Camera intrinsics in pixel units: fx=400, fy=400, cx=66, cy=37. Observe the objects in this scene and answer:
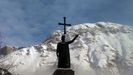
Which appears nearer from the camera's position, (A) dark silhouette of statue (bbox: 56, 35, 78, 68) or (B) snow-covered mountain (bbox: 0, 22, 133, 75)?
(A) dark silhouette of statue (bbox: 56, 35, 78, 68)

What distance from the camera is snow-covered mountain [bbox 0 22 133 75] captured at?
147875 millimetres

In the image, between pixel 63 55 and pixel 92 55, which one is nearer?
pixel 63 55

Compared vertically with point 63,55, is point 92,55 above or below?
above

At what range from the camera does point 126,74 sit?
148m

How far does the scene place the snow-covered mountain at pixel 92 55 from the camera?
5822 inches

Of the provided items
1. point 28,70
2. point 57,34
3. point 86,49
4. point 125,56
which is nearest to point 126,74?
point 125,56

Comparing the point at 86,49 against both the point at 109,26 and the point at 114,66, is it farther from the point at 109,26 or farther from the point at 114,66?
the point at 109,26

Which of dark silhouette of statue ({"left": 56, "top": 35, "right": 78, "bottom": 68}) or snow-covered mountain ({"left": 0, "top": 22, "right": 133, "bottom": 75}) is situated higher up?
snow-covered mountain ({"left": 0, "top": 22, "right": 133, "bottom": 75})

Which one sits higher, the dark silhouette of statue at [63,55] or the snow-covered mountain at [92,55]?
the snow-covered mountain at [92,55]

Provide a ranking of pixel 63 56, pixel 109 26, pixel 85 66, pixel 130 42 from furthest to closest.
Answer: pixel 109 26 < pixel 130 42 < pixel 85 66 < pixel 63 56

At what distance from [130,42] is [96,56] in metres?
17.8

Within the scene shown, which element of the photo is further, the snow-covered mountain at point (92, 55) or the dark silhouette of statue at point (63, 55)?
the snow-covered mountain at point (92, 55)

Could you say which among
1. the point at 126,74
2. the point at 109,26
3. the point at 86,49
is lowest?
the point at 126,74

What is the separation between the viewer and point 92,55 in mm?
152375
